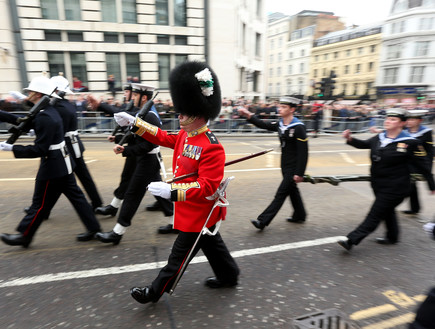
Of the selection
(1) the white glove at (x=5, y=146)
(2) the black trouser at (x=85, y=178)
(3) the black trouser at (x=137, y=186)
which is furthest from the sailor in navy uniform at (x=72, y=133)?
(3) the black trouser at (x=137, y=186)

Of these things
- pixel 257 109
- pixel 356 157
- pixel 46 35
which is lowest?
pixel 356 157

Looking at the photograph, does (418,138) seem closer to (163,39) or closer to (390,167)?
(390,167)

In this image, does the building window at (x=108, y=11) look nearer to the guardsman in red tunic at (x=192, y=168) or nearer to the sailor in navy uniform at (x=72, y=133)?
the sailor in navy uniform at (x=72, y=133)

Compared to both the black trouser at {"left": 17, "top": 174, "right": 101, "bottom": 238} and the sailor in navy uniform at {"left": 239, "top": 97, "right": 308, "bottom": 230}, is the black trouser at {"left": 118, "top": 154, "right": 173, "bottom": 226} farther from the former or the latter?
the sailor in navy uniform at {"left": 239, "top": 97, "right": 308, "bottom": 230}

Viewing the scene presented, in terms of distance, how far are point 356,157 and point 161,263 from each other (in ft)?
31.1

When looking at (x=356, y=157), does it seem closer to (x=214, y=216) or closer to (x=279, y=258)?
(x=279, y=258)

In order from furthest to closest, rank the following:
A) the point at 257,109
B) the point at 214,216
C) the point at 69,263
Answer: the point at 257,109, the point at 69,263, the point at 214,216

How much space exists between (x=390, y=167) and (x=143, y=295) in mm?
3136

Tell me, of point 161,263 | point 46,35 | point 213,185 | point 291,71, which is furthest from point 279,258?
point 291,71

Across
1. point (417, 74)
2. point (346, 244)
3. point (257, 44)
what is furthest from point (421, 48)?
point (346, 244)

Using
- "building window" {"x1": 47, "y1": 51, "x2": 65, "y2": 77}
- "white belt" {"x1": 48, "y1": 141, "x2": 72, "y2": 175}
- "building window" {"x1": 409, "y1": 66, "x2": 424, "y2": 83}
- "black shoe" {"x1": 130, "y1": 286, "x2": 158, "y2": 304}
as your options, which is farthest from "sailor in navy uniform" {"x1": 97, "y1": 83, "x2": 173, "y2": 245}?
"building window" {"x1": 409, "y1": 66, "x2": 424, "y2": 83}

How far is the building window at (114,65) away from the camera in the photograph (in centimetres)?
1864

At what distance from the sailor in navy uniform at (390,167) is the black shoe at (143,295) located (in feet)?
7.91

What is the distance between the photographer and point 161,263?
11.7 ft
